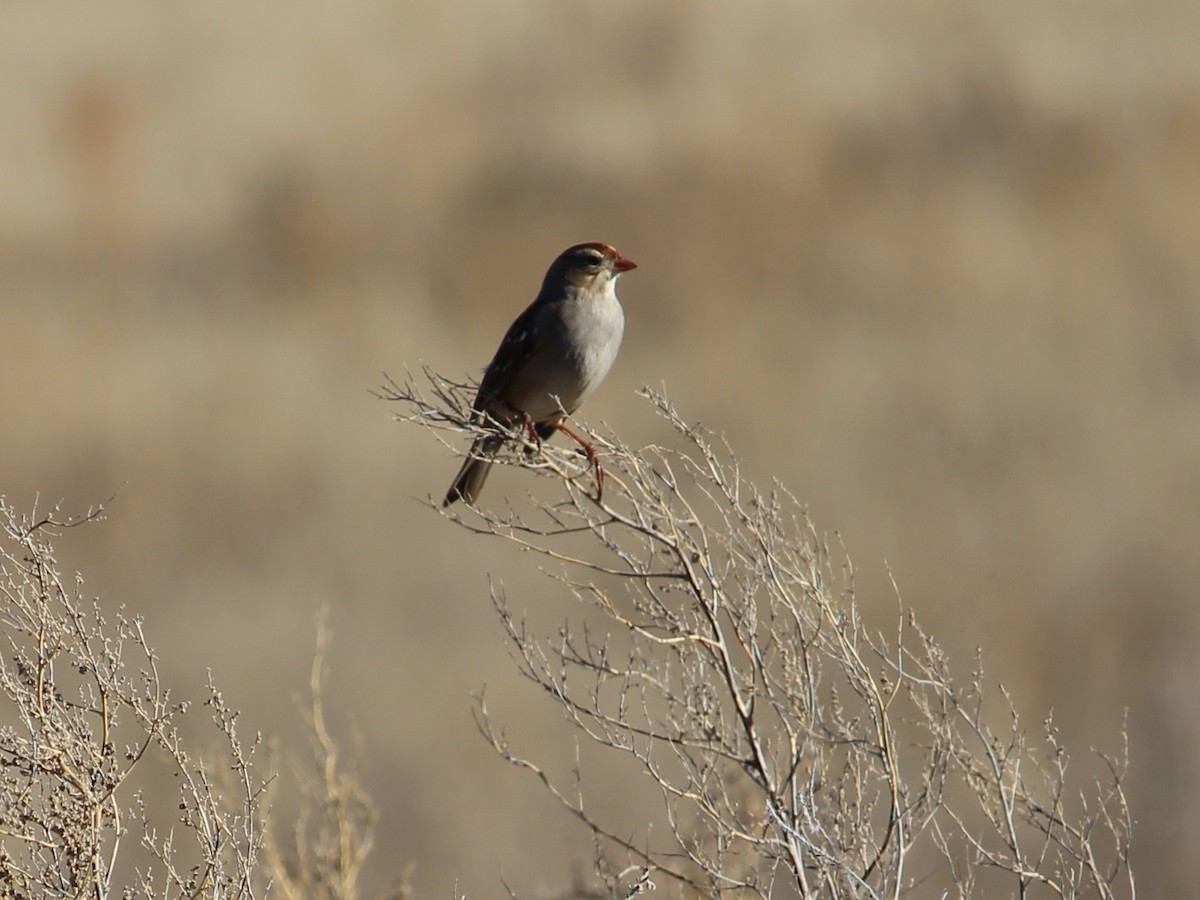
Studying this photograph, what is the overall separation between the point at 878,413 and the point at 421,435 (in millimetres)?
4665

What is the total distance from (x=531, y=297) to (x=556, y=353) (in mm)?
12061

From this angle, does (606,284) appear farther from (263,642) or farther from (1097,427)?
(1097,427)

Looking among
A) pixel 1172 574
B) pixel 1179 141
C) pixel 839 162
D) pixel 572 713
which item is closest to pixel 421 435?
pixel 839 162

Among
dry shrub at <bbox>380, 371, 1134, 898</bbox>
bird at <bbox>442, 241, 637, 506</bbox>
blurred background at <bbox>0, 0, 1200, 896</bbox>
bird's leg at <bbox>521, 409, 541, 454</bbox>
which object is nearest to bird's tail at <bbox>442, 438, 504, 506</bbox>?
bird at <bbox>442, 241, 637, 506</bbox>

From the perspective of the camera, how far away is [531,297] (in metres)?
18.8

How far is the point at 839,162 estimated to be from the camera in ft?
65.8

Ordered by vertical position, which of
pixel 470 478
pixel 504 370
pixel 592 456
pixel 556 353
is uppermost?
pixel 556 353

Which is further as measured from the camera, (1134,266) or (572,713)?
(1134,266)

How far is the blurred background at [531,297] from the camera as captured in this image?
1524cm

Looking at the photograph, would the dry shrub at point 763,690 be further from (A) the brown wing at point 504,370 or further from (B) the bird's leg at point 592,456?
(A) the brown wing at point 504,370

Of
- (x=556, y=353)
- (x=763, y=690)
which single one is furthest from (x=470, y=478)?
(x=763, y=690)

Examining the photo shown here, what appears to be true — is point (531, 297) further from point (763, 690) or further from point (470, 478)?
point (763, 690)

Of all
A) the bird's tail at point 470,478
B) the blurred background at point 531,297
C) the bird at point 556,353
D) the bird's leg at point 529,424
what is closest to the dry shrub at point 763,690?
the bird's tail at point 470,478

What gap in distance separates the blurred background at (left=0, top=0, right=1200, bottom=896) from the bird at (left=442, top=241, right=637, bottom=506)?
6648 millimetres
